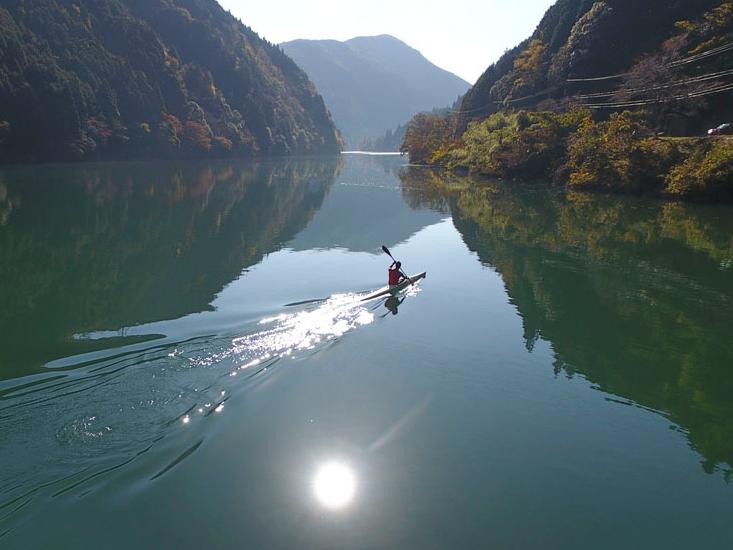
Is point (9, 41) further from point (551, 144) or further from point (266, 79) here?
point (266, 79)

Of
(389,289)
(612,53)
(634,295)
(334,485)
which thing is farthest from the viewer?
(612,53)

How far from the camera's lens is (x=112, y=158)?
86.5 metres

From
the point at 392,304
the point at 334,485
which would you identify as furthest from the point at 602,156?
the point at 334,485

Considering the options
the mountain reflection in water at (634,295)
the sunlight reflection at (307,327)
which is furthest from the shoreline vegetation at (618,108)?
the sunlight reflection at (307,327)

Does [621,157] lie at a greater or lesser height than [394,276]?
greater

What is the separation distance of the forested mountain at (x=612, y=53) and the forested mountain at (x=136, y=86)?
2075 inches

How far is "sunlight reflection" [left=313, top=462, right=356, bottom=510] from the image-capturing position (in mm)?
7997

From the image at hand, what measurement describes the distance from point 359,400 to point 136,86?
331 ft

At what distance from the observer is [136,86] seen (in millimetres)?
96750

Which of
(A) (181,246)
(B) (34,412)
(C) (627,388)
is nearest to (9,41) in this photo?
(A) (181,246)

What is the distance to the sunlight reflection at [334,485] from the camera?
8.00 metres

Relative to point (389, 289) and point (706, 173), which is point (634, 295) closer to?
point (389, 289)

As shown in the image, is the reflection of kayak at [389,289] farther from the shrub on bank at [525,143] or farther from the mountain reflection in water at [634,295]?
the shrub on bank at [525,143]

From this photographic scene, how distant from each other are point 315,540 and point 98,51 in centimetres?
10607
